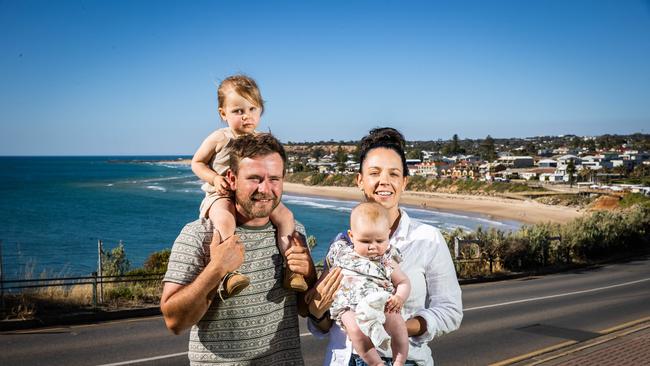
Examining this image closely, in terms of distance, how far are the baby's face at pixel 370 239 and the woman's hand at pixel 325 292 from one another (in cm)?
Answer: 26

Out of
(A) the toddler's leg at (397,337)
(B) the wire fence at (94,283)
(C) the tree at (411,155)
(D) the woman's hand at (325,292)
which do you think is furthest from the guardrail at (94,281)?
(A) the toddler's leg at (397,337)

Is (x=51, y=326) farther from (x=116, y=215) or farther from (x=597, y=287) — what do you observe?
(x=116, y=215)

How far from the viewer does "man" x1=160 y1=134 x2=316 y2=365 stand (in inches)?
99.5

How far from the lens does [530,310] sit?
1355cm

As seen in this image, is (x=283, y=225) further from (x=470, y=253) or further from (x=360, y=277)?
(x=470, y=253)

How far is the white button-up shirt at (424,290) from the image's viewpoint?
2.98 metres

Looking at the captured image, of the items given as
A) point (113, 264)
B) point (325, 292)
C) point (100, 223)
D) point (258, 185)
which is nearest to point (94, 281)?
point (113, 264)

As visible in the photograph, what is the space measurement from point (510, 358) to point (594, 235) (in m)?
19.4

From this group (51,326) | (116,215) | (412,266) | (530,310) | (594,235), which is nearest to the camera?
(412,266)

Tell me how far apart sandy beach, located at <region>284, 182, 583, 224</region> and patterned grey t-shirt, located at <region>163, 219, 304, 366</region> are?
5948 cm

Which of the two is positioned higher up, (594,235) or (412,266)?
(412,266)

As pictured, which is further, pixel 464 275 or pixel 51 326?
pixel 464 275

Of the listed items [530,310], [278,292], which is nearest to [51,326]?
[278,292]

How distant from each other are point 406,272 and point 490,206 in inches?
3017
